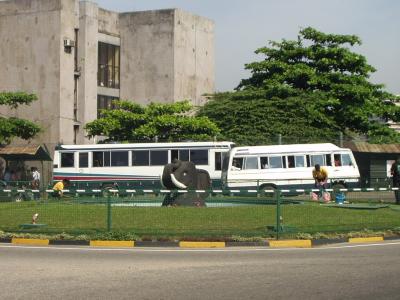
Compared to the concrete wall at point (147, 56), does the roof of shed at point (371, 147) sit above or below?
below

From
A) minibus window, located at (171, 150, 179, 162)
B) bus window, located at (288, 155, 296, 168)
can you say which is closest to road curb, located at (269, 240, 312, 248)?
bus window, located at (288, 155, 296, 168)

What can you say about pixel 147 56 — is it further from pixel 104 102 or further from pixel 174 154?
pixel 174 154

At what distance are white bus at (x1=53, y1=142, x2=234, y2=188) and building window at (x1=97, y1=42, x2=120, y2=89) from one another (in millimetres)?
16578

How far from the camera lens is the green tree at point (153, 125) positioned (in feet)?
144

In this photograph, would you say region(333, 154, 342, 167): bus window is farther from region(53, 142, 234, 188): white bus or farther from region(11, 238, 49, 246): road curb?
region(11, 238, 49, 246): road curb

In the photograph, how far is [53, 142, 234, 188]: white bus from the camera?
37750 mm

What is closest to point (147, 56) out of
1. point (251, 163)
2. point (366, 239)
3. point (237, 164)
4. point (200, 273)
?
point (237, 164)

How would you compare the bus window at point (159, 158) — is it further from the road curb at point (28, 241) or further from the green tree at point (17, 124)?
the road curb at point (28, 241)

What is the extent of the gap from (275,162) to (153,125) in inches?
414

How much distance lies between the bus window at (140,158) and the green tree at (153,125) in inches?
213

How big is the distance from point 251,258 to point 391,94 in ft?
138

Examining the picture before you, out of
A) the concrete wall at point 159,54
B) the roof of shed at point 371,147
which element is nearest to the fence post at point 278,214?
the roof of shed at point 371,147

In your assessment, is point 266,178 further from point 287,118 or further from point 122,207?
point 122,207

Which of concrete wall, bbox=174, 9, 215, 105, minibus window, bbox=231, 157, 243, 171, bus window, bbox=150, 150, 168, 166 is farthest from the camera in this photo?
concrete wall, bbox=174, 9, 215, 105
